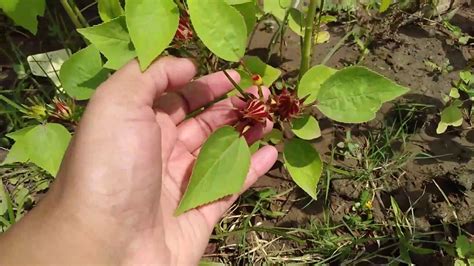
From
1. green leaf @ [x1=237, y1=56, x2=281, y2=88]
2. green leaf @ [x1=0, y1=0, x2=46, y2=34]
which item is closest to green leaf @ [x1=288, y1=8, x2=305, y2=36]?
green leaf @ [x1=237, y1=56, x2=281, y2=88]

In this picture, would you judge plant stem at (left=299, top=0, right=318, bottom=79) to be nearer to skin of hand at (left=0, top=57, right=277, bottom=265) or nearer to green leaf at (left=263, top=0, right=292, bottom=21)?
green leaf at (left=263, top=0, right=292, bottom=21)

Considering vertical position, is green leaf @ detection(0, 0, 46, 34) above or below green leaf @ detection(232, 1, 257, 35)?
above

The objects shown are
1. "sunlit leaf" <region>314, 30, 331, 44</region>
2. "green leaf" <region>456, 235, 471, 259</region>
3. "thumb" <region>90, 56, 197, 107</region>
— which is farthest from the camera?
"sunlit leaf" <region>314, 30, 331, 44</region>

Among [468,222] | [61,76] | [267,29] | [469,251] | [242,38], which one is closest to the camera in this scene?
[242,38]

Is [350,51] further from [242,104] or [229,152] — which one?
[229,152]

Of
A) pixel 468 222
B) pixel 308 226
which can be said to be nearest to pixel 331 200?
pixel 308 226

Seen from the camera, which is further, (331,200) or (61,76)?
(331,200)

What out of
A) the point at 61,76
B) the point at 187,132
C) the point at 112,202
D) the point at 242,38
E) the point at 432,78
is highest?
the point at 242,38
